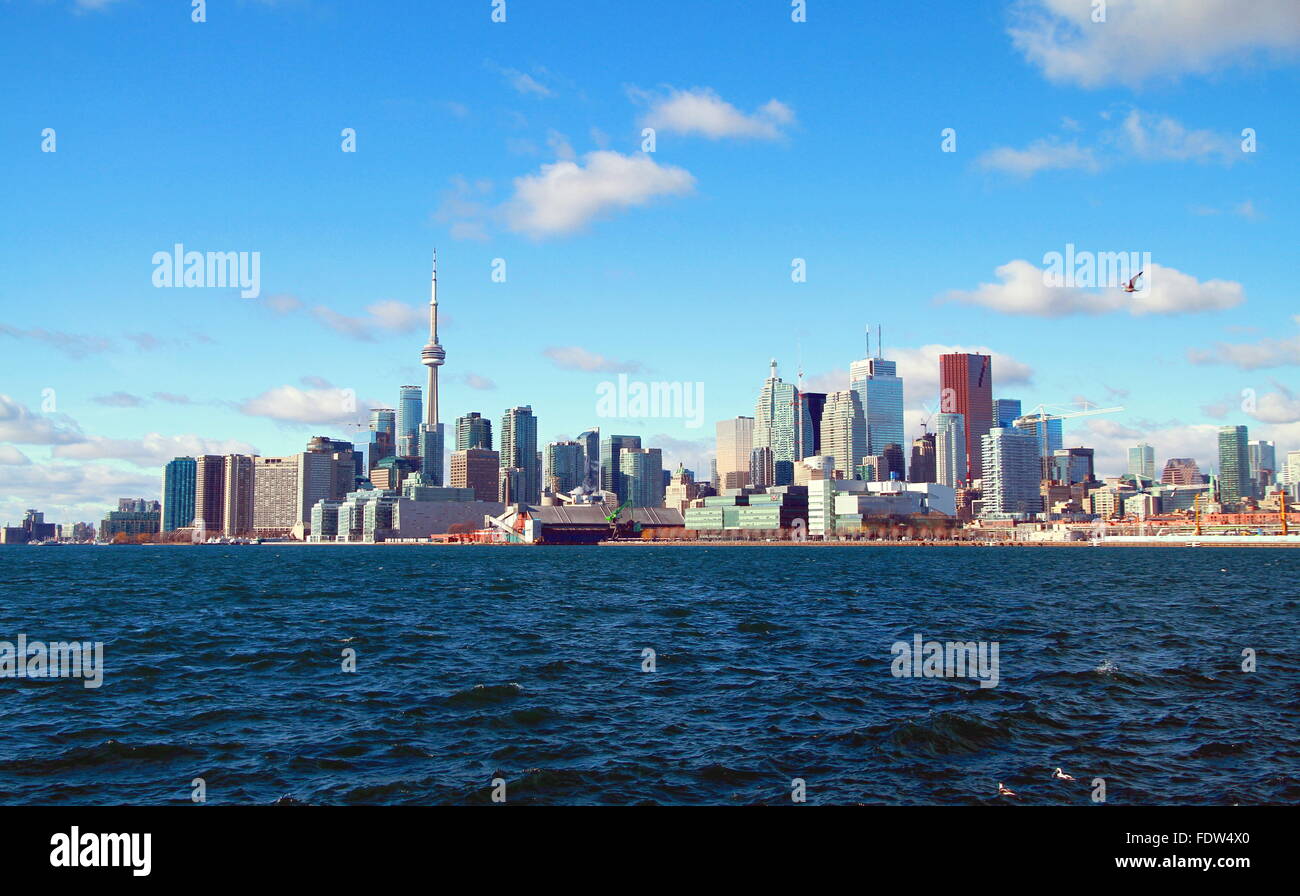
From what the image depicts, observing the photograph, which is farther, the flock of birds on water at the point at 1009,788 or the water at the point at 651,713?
the water at the point at 651,713

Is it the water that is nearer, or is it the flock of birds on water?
the flock of birds on water

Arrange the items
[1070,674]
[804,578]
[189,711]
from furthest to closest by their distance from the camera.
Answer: [804,578] → [1070,674] → [189,711]

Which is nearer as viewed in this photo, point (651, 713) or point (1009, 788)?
point (1009, 788)

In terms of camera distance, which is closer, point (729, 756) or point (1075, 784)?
point (1075, 784)

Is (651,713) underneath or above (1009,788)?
underneath
